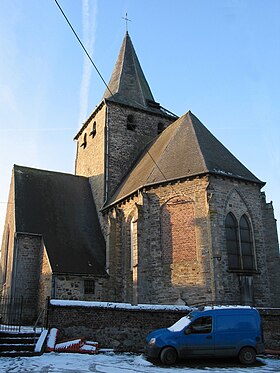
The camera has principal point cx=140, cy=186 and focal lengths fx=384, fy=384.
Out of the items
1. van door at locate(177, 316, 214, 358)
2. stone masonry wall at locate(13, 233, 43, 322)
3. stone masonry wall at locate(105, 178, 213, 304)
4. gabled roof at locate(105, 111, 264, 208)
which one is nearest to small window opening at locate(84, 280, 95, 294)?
stone masonry wall at locate(105, 178, 213, 304)

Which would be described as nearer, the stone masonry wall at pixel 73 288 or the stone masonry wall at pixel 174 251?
the stone masonry wall at pixel 174 251

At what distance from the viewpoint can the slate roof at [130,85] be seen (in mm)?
25938

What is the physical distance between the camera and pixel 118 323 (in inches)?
450

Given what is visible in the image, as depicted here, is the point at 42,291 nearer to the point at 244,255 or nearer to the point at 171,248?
the point at 171,248

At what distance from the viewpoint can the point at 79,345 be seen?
10328 millimetres

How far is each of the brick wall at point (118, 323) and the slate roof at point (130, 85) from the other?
53.5 ft

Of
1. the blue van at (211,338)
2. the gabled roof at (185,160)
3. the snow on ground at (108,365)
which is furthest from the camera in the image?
the gabled roof at (185,160)

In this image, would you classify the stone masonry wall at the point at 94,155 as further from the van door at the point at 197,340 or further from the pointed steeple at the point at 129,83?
the van door at the point at 197,340

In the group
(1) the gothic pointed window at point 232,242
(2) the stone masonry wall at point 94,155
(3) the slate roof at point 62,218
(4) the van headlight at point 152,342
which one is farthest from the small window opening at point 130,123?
(4) the van headlight at point 152,342

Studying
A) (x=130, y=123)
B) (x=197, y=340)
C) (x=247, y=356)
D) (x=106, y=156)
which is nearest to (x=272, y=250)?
(x=247, y=356)

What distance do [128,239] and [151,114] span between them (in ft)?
34.3

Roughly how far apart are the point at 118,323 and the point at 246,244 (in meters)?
7.16

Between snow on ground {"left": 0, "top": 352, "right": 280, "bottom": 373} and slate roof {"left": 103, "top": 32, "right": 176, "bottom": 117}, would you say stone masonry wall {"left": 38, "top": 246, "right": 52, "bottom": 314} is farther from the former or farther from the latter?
slate roof {"left": 103, "top": 32, "right": 176, "bottom": 117}

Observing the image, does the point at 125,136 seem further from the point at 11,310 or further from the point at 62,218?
the point at 11,310
